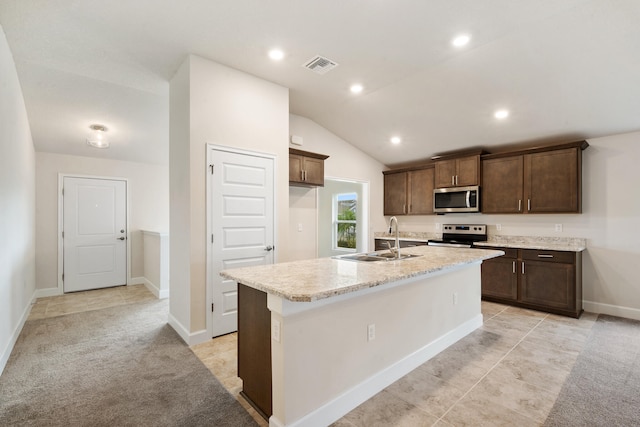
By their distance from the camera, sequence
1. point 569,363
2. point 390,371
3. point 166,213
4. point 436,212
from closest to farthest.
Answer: point 390,371 < point 569,363 < point 436,212 < point 166,213

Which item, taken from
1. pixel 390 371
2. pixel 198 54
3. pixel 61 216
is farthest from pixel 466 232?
pixel 61 216

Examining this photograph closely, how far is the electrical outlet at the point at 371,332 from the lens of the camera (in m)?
2.10

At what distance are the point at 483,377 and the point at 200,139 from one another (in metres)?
3.27

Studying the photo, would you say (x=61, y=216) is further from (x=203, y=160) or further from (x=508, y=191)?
(x=508, y=191)

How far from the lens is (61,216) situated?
4969 millimetres

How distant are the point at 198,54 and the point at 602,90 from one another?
13.5ft

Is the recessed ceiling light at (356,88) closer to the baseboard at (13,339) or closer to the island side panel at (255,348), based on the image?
the island side panel at (255,348)

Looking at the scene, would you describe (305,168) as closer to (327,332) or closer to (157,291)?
(327,332)

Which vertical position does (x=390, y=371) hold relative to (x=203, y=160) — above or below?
below

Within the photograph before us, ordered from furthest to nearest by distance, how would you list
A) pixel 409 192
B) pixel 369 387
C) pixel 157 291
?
pixel 409 192 < pixel 157 291 < pixel 369 387

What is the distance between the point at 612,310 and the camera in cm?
384

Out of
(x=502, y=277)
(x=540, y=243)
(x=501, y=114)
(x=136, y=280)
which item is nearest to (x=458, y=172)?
(x=501, y=114)

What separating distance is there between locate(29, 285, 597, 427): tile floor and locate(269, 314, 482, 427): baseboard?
0.04 m

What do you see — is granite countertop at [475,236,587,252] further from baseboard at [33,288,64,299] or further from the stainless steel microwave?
baseboard at [33,288,64,299]
